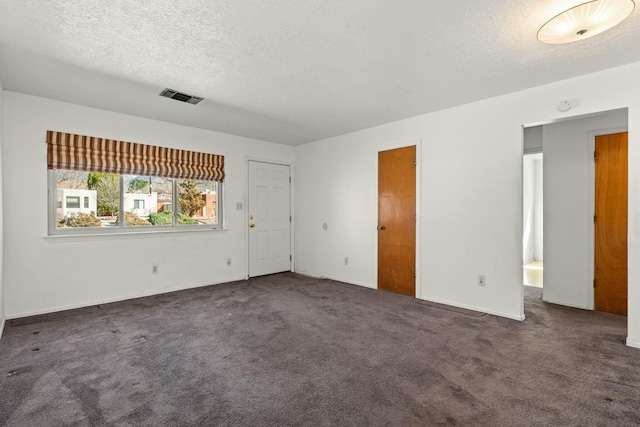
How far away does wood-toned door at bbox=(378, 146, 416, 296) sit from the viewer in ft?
14.4

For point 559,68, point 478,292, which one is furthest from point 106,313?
point 559,68

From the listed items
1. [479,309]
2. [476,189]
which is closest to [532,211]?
[476,189]

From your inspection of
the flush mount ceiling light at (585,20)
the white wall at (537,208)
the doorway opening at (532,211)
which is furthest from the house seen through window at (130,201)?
the white wall at (537,208)

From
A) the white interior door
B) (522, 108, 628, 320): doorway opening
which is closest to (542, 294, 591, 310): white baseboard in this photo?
(522, 108, 628, 320): doorway opening

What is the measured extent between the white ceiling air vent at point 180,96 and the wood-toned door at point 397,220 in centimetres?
264

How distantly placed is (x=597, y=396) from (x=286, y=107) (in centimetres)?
380

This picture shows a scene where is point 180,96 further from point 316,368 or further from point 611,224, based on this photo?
point 611,224

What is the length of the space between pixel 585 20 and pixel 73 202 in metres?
5.18

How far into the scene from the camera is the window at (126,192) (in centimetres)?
379

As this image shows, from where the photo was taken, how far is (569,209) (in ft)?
13.0

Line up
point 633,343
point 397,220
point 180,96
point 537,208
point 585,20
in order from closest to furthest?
point 585,20 → point 633,343 → point 180,96 → point 397,220 → point 537,208

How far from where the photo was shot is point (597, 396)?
2012mm

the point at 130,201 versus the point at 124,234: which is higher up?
the point at 130,201

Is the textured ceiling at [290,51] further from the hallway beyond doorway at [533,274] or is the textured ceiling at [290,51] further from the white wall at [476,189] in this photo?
the hallway beyond doorway at [533,274]
